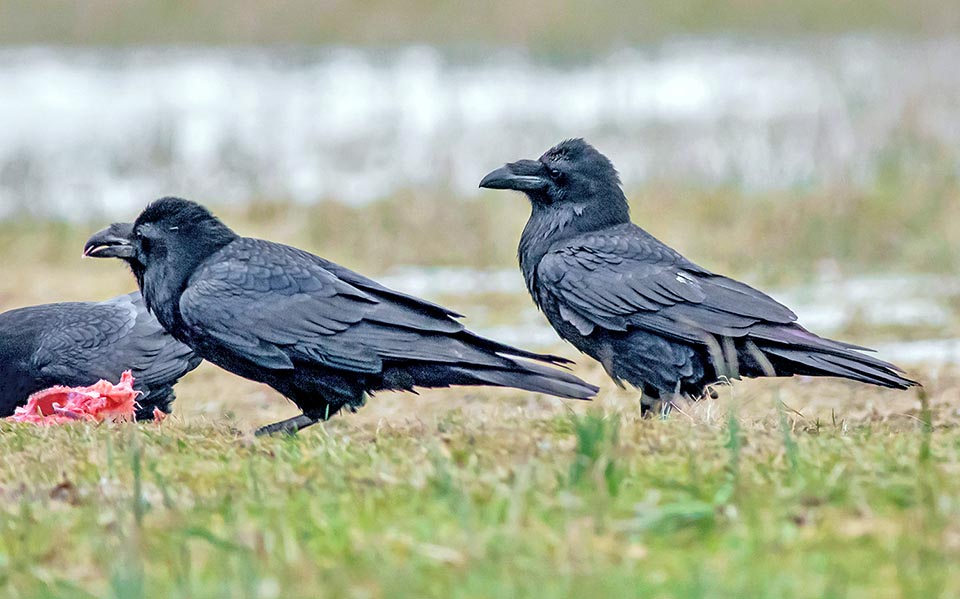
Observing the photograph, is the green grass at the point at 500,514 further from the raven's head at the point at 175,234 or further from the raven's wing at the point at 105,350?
the raven's wing at the point at 105,350

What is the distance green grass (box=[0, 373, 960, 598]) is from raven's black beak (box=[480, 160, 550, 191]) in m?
2.12

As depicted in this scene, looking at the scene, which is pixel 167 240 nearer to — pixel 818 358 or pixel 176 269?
pixel 176 269

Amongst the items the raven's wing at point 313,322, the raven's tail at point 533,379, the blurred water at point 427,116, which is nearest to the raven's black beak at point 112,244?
the raven's wing at point 313,322

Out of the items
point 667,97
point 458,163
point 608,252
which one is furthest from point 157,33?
point 608,252

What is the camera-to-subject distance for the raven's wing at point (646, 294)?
620 centimetres

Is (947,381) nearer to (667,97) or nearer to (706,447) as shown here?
(706,447)

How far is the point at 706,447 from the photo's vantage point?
449 cm

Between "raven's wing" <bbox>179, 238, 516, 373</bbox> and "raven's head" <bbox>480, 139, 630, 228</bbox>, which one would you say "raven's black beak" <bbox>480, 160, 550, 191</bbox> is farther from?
"raven's wing" <bbox>179, 238, 516, 373</bbox>

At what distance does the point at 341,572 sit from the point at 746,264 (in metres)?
8.59

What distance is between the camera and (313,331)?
585 centimetres

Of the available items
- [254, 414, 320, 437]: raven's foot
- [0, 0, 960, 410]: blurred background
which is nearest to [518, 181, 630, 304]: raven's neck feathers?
[254, 414, 320, 437]: raven's foot

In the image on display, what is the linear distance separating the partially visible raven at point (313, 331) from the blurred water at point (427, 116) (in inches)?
277

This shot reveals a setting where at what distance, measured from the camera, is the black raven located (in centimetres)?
695

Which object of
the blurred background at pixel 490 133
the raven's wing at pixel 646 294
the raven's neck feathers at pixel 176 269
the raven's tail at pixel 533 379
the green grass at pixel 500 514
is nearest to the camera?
the green grass at pixel 500 514
